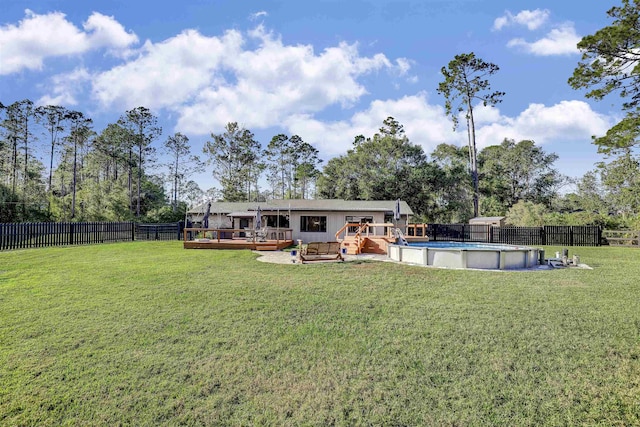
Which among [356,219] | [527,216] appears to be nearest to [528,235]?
[527,216]

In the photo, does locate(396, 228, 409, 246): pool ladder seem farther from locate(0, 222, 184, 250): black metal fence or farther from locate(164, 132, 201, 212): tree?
locate(164, 132, 201, 212): tree

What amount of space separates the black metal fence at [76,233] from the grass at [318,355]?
1068 cm

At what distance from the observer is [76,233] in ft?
57.7

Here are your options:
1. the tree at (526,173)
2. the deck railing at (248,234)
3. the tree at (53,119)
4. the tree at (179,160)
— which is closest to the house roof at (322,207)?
the deck railing at (248,234)

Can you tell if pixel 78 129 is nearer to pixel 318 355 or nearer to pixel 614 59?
pixel 318 355

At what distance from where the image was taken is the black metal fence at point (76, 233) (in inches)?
578

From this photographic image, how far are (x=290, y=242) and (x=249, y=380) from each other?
15.7 metres

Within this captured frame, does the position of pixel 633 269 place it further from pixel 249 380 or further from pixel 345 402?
pixel 249 380

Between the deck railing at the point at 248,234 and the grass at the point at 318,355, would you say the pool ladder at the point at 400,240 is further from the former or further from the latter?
the grass at the point at 318,355

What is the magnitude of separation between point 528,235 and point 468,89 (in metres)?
18.9

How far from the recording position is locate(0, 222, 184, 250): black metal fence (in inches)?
578

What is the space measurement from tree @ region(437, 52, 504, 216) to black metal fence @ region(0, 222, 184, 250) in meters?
28.9

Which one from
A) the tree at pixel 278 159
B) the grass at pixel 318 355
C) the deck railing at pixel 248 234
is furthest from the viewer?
the tree at pixel 278 159

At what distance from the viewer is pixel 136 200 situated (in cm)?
3791
